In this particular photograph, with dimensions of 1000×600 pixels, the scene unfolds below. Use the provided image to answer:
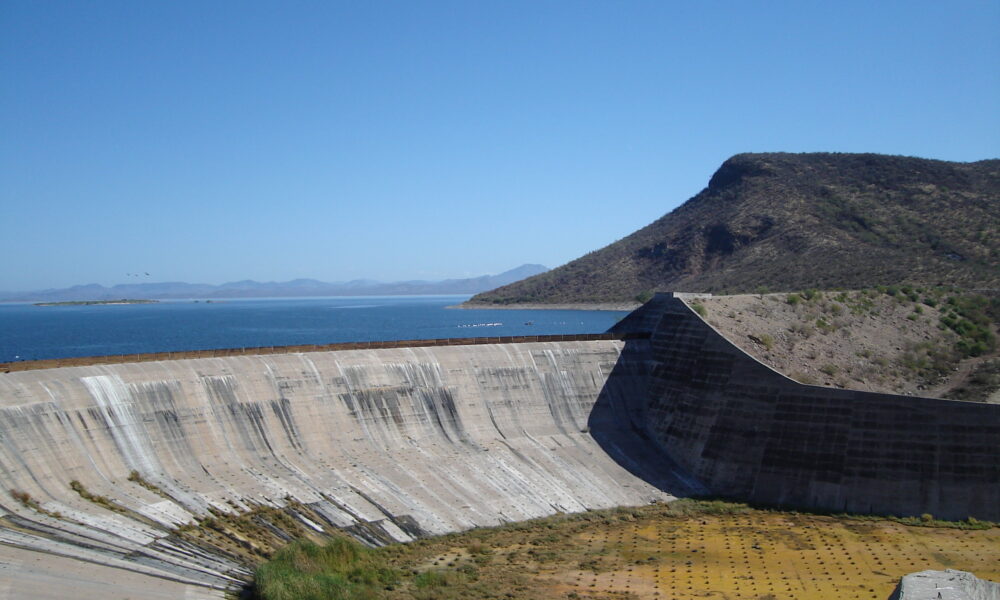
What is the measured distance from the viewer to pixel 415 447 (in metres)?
42.3

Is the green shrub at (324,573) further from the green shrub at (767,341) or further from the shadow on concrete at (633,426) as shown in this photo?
the green shrub at (767,341)

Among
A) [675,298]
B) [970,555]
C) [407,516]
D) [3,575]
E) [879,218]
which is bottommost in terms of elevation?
[970,555]

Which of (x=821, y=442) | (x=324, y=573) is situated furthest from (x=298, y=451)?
(x=821, y=442)

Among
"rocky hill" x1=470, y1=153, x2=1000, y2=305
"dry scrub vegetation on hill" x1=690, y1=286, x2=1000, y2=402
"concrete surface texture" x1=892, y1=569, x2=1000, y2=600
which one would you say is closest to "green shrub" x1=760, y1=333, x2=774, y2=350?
"dry scrub vegetation on hill" x1=690, y1=286, x2=1000, y2=402

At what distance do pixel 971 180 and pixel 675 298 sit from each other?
289 feet

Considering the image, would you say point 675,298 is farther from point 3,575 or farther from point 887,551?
point 3,575

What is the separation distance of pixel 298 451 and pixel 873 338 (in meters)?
40.0

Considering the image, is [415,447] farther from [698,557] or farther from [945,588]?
[945,588]

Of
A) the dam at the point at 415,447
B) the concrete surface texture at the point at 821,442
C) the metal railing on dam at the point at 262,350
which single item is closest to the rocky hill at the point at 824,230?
the concrete surface texture at the point at 821,442

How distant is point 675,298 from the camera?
5328 cm

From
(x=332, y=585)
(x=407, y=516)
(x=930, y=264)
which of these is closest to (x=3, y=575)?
(x=332, y=585)

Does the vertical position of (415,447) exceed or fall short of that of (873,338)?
it falls short

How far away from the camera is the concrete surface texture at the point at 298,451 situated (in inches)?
1078

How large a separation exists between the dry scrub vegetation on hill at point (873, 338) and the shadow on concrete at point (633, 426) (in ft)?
17.9
